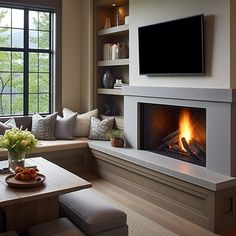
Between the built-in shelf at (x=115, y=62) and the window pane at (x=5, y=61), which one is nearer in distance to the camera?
the built-in shelf at (x=115, y=62)

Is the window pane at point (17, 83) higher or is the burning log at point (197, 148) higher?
the window pane at point (17, 83)

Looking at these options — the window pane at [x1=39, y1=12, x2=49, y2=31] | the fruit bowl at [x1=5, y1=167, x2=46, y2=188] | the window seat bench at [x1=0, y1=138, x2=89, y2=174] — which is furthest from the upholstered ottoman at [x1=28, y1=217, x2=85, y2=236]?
the window pane at [x1=39, y1=12, x2=49, y2=31]

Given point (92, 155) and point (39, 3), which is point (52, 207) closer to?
point (92, 155)

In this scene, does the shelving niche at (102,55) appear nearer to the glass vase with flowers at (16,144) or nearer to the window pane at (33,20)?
the window pane at (33,20)

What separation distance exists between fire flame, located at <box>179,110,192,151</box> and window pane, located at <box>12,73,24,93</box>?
2751mm

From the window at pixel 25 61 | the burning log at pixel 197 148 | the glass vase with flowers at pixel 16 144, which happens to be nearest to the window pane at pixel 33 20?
the window at pixel 25 61

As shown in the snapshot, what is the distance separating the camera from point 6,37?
17.9 ft

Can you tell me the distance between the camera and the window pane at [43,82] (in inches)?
229

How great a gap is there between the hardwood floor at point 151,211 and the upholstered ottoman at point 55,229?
112 cm

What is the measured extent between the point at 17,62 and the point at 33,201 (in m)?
3.37

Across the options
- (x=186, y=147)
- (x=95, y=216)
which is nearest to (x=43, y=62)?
(x=186, y=147)

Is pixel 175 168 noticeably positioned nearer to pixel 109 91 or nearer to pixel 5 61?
pixel 109 91

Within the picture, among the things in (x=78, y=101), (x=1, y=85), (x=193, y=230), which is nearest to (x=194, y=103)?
(x=193, y=230)

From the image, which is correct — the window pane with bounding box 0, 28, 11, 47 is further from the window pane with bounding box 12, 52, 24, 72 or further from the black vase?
the black vase
